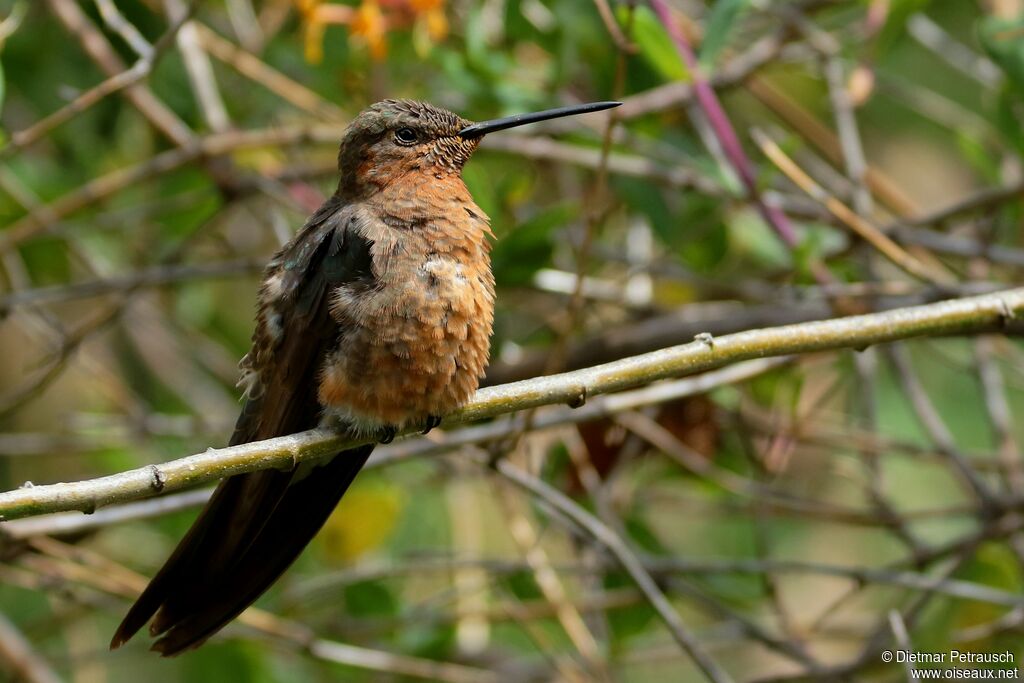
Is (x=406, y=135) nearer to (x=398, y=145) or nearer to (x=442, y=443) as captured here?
(x=398, y=145)

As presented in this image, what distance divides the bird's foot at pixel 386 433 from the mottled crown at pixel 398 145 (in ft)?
2.35

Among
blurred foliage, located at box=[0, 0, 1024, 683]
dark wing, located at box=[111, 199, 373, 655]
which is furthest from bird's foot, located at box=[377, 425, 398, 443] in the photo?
blurred foliage, located at box=[0, 0, 1024, 683]

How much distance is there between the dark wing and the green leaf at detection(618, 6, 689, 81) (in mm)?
933

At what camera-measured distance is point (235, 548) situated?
286 centimetres

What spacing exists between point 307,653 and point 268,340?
1.25 m

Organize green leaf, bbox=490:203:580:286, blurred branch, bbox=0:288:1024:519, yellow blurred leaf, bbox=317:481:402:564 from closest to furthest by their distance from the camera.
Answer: blurred branch, bbox=0:288:1024:519
green leaf, bbox=490:203:580:286
yellow blurred leaf, bbox=317:481:402:564

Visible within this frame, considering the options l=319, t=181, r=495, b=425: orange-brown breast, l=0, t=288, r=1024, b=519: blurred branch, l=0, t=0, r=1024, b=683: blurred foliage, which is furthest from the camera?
l=0, t=0, r=1024, b=683: blurred foliage

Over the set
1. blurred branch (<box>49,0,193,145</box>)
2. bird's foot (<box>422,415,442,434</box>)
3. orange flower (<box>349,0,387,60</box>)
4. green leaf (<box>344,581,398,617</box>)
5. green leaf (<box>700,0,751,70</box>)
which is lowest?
bird's foot (<box>422,415,442,434</box>)

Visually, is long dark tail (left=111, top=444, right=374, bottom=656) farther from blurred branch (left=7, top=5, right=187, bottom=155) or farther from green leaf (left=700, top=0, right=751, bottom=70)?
green leaf (left=700, top=0, right=751, bottom=70)

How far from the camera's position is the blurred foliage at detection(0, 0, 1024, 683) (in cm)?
386

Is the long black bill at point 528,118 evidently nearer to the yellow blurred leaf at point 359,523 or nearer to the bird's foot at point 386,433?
the bird's foot at point 386,433

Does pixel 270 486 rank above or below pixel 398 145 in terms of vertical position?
below

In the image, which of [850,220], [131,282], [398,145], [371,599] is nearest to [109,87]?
[398,145]

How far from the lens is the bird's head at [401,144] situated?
317 cm
